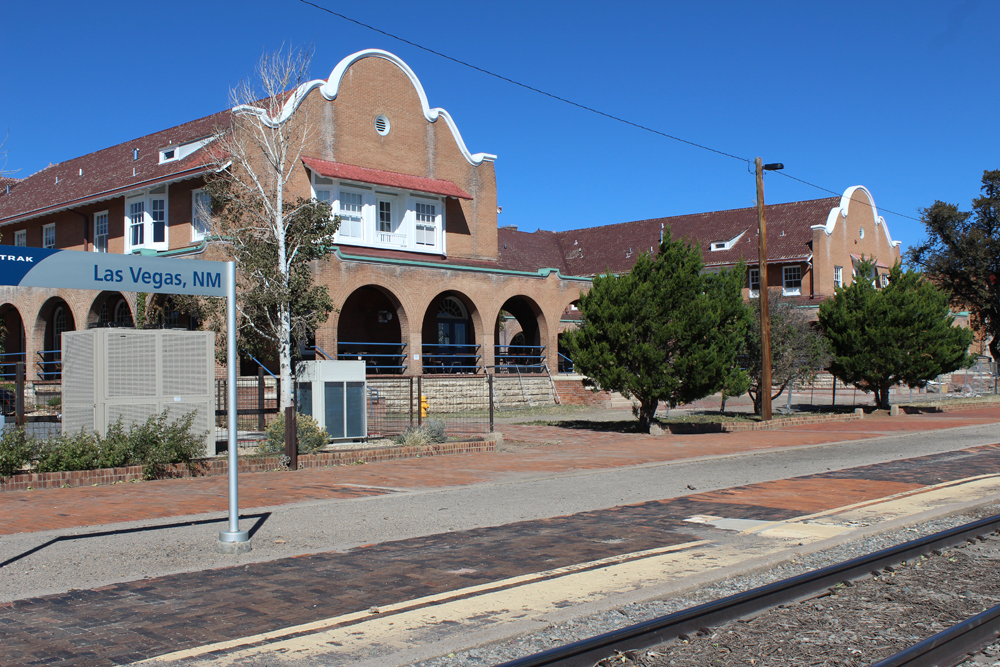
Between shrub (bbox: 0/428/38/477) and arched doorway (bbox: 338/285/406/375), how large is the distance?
1915 cm

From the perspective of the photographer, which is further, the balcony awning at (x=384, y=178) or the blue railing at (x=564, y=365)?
the blue railing at (x=564, y=365)

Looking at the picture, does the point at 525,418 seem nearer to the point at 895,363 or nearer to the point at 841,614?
the point at 895,363

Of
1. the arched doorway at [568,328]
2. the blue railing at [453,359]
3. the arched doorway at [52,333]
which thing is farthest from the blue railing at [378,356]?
the arched doorway at [52,333]

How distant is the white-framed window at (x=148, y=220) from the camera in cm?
3256

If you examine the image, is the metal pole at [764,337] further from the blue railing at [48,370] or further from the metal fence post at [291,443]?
the blue railing at [48,370]

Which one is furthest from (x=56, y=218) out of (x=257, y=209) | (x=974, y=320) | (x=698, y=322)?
(x=974, y=320)

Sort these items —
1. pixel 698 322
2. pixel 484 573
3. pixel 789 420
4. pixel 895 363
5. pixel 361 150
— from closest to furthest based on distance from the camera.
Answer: pixel 484 573 < pixel 698 322 < pixel 789 420 < pixel 895 363 < pixel 361 150

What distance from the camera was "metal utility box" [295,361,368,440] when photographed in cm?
1653

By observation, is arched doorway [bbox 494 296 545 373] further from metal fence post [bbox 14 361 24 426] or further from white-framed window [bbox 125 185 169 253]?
metal fence post [bbox 14 361 24 426]

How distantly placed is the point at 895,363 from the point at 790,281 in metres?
22.7

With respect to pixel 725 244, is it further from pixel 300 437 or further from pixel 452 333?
pixel 300 437

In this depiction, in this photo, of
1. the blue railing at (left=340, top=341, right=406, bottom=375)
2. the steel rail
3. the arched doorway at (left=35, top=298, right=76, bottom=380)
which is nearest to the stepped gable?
the blue railing at (left=340, top=341, right=406, bottom=375)

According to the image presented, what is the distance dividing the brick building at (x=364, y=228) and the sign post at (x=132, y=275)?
18939 millimetres

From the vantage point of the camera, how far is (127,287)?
767 cm
